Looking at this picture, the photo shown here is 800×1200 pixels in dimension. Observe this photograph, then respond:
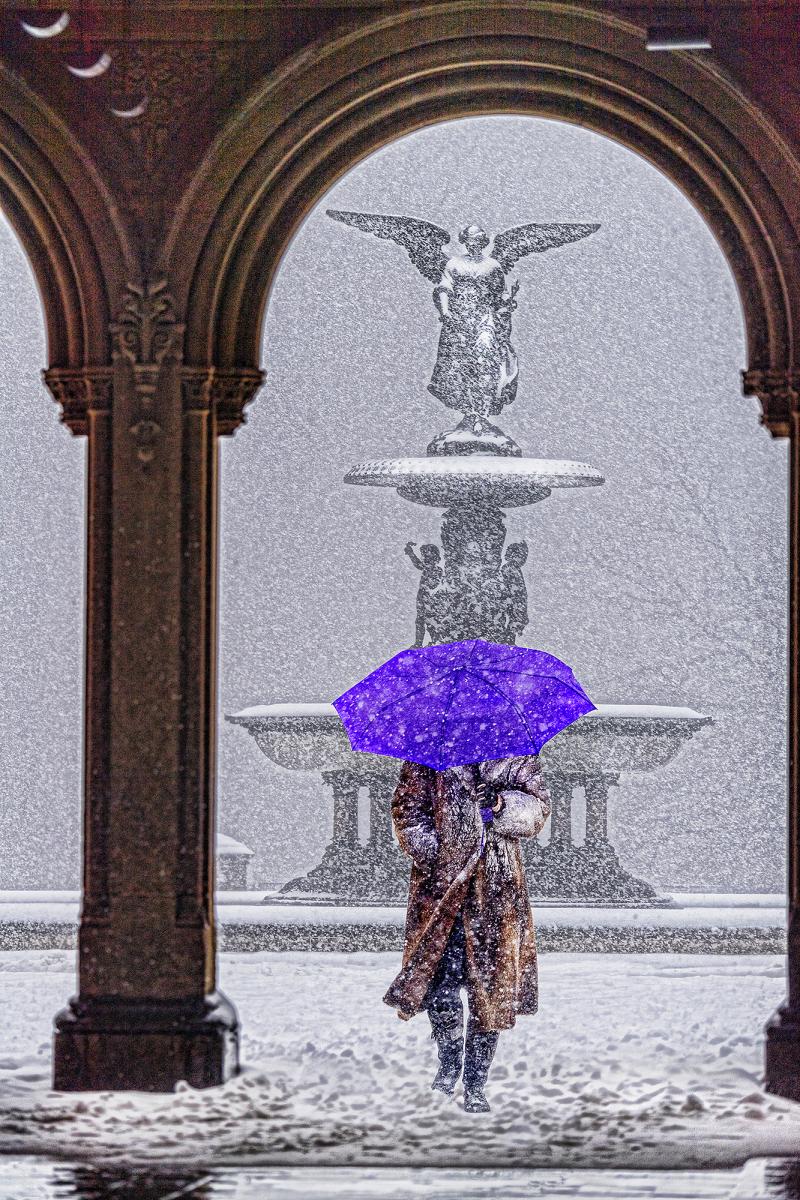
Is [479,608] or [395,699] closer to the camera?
[395,699]

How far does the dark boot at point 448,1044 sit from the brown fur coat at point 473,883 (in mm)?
120

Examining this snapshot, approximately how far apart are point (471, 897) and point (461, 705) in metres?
0.67

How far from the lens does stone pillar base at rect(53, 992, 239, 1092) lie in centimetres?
788

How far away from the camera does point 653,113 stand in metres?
8.11

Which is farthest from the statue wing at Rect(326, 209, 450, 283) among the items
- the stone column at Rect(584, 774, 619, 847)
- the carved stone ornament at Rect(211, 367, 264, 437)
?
the carved stone ornament at Rect(211, 367, 264, 437)

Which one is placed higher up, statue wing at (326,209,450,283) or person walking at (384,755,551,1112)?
statue wing at (326,209,450,283)

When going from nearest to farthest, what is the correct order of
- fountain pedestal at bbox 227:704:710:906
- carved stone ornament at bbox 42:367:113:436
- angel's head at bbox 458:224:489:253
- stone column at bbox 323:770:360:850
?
carved stone ornament at bbox 42:367:113:436 → fountain pedestal at bbox 227:704:710:906 → angel's head at bbox 458:224:489:253 → stone column at bbox 323:770:360:850

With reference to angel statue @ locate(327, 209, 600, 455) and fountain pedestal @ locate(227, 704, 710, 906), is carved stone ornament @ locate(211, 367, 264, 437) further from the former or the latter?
angel statue @ locate(327, 209, 600, 455)

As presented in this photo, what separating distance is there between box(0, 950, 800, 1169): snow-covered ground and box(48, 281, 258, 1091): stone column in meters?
0.41

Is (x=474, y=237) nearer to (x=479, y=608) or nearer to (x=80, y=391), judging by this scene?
(x=479, y=608)

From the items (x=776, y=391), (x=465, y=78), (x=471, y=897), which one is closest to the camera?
(x=471, y=897)

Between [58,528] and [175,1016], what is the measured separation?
36.9 feet

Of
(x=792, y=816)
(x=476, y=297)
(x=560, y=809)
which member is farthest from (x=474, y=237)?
(x=792, y=816)

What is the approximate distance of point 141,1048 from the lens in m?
7.89
